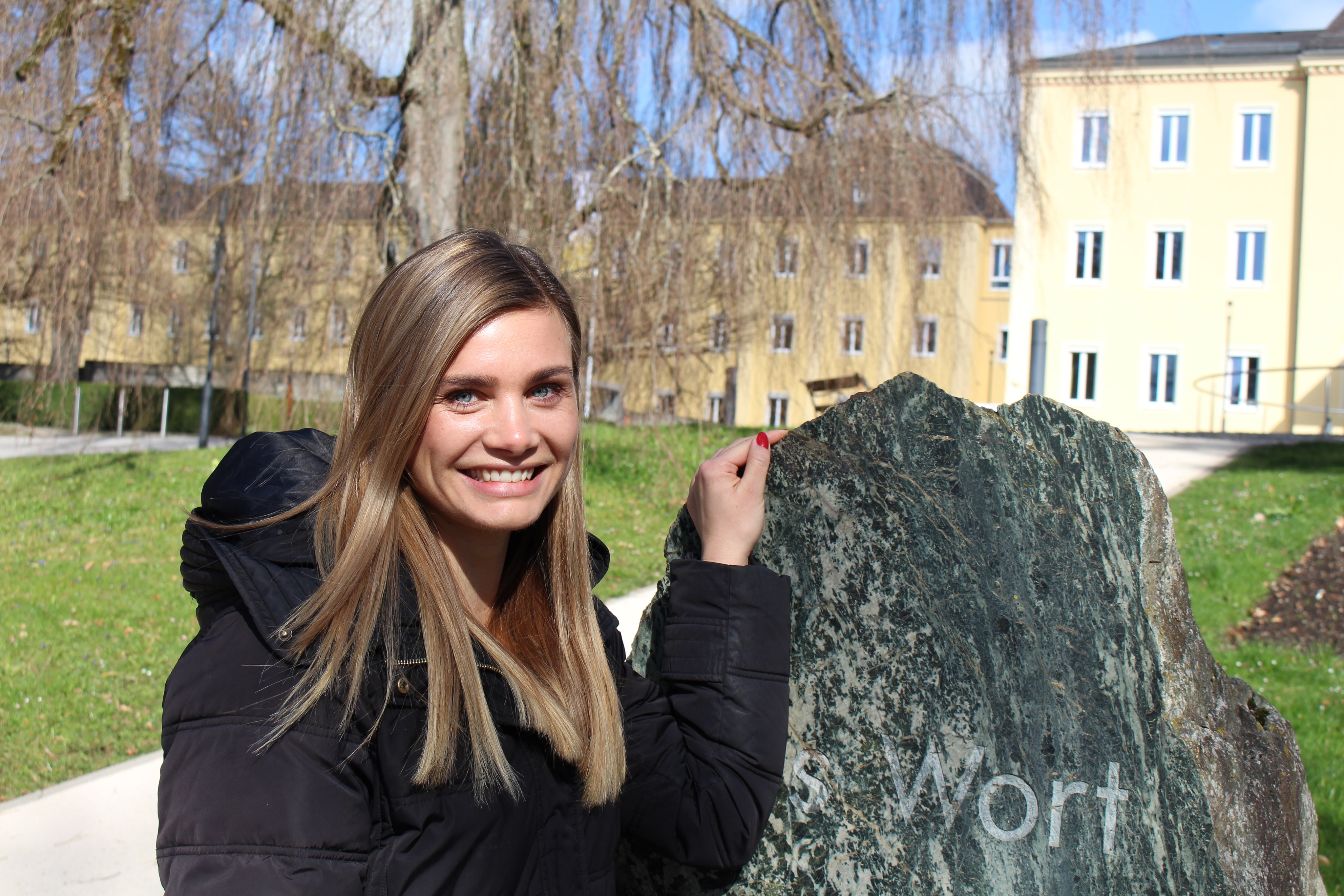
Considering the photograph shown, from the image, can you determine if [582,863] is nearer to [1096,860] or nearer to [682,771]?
[682,771]

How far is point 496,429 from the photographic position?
5.20 feet

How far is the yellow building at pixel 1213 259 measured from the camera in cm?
2611

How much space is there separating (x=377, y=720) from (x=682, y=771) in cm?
60

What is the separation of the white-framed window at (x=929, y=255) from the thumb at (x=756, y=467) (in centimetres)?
531

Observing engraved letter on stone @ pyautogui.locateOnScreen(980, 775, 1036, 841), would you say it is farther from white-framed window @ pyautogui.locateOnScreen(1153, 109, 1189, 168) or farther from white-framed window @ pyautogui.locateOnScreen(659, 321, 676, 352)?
white-framed window @ pyautogui.locateOnScreen(1153, 109, 1189, 168)

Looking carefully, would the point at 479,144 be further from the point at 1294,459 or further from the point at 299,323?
the point at 1294,459

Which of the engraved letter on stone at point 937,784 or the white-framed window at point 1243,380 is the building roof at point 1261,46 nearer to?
the white-framed window at point 1243,380

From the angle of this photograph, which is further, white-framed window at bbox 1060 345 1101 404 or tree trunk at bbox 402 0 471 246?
white-framed window at bbox 1060 345 1101 404

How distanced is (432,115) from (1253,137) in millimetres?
26896

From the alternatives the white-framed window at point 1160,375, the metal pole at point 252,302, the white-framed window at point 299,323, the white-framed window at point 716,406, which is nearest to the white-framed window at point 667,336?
the white-framed window at point 299,323

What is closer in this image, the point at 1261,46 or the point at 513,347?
the point at 513,347

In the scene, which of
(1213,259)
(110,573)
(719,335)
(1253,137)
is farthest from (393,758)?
(1253,137)

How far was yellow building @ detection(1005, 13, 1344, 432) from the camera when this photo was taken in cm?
2611

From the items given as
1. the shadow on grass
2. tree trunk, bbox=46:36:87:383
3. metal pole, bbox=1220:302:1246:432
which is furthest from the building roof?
tree trunk, bbox=46:36:87:383
